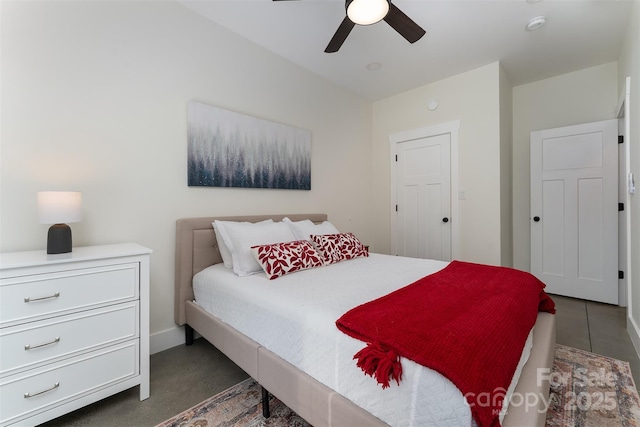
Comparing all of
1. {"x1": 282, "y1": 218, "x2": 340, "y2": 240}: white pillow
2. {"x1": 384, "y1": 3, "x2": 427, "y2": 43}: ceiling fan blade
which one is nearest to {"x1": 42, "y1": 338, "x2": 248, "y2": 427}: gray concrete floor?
{"x1": 282, "y1": 218, "x2": 340, "y2": 240}: white pillow

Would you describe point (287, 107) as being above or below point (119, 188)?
above

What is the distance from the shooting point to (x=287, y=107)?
122 inches

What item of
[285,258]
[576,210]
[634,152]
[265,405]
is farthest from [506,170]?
[265,405]

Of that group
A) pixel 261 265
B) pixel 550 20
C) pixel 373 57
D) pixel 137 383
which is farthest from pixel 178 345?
pixel 550 20

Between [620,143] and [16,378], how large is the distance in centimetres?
526

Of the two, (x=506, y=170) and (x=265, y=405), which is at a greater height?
(x=506, y=170)

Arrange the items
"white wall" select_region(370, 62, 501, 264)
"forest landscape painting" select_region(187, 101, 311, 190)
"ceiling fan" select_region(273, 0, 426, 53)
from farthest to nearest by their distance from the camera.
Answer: "white wall" select_region(370, 62, 501, 264) → "forest landscape painting" select_region(187, 101, 311, 190) → "ceiling fan" select_region(273, 0, 426, 53)

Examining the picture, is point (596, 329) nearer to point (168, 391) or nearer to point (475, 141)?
point (475, 141)

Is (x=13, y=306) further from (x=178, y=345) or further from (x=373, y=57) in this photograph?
(x=373, y=57)

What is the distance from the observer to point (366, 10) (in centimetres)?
178

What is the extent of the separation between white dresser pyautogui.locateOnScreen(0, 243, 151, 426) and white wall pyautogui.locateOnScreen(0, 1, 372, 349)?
1.38 ft

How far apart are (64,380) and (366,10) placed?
2.66 m

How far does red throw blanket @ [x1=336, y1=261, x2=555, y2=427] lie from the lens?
0.87 metres

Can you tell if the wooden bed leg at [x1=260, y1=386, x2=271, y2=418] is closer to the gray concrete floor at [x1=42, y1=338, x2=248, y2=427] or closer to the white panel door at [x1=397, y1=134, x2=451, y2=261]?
the gray concrete floor at [x1=42, y1=338, x2=248, y2=427]
